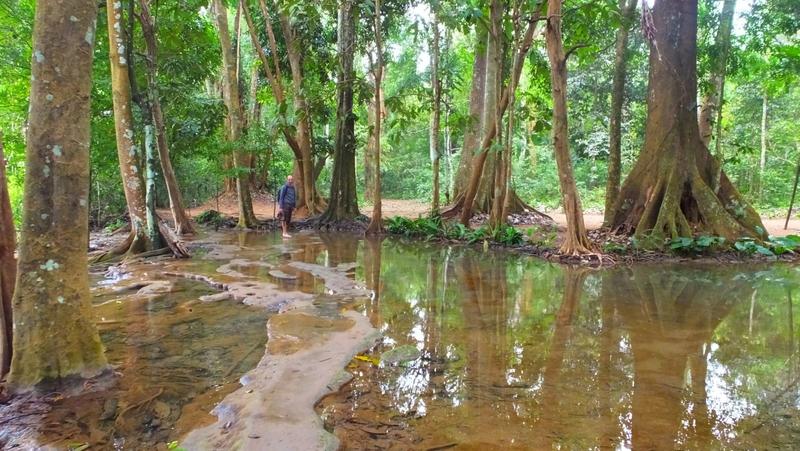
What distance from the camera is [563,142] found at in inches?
395

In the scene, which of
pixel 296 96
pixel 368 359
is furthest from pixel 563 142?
pixel 296 96

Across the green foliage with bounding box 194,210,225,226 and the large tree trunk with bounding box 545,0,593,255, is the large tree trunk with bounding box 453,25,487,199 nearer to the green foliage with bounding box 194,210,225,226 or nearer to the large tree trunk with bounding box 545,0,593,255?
the large tree trunk with bounding box 545,0,593,255

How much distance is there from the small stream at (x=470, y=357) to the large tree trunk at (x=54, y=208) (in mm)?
353

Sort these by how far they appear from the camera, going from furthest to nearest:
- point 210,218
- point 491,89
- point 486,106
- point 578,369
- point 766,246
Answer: point 210,218, point 486,106, point 491,89, point 766,246, point 578,369

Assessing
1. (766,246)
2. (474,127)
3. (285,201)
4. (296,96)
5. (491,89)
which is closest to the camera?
(766,246)

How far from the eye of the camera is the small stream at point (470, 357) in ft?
10.4

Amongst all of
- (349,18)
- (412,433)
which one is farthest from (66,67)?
(349,18)

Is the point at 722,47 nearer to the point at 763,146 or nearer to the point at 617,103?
the point at 617,103

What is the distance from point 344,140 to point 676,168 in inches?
363

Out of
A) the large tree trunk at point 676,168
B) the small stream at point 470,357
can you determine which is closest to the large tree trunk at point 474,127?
the large tree trunk at point 676,168

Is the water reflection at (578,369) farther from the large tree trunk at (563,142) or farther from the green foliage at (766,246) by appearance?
the large tree trunk at (563,142)

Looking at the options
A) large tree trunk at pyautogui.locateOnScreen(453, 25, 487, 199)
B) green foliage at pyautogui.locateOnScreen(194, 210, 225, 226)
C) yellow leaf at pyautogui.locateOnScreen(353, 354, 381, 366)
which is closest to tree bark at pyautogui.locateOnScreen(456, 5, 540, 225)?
large tree trunk at pyautogui.locateOnScreen(453, 25, 487, 199)

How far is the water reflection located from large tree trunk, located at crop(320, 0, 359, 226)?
859cm

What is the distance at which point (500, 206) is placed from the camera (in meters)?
12.2
